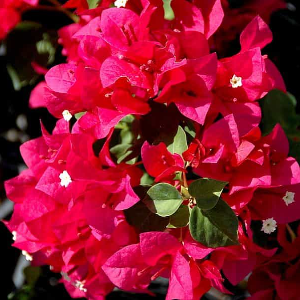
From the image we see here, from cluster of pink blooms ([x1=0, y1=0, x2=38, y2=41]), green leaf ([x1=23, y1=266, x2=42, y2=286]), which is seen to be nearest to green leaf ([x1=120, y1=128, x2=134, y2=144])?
cluster of pink blooms ([x1=0, y1=0, x2=38, y2=41])

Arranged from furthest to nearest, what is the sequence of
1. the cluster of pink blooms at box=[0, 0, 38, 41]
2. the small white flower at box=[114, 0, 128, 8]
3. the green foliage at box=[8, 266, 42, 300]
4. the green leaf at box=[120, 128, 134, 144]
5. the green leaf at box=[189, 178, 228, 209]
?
1. the green foliage at box=[8, 266, 42, 300]
2. the cluster of pink blooms at box=[0, 0, 38, 41]
3. the green leaf at box=[120, 128, 134, 144]
4. the small white flower at box=[114, 0, 128, 8]
5. the green leaf at box=[189, 178, 228, 209]

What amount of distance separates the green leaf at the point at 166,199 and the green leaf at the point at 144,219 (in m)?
0.06

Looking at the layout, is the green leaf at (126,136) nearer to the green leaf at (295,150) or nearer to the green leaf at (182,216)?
the green leaf at (182,216)

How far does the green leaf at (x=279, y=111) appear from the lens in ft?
3.84

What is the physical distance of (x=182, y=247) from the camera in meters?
0.87

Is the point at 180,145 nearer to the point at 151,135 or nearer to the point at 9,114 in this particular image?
the point at 151,135

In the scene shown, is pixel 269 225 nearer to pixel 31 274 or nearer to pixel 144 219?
pixel 144 219

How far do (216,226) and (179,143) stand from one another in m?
0.16

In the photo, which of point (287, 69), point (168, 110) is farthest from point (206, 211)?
point (287, 69)

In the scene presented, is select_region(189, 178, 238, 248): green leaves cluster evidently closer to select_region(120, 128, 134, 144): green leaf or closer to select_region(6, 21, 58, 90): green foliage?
select_region(120, 128, 134, 144): green leaf

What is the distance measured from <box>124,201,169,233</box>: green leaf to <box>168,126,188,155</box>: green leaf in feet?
0.36

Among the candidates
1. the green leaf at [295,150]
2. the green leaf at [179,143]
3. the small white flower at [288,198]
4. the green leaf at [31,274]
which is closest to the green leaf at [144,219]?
the green leaf at [179,143]

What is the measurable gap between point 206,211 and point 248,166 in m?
0.13

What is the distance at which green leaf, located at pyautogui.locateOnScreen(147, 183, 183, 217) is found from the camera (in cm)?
80
